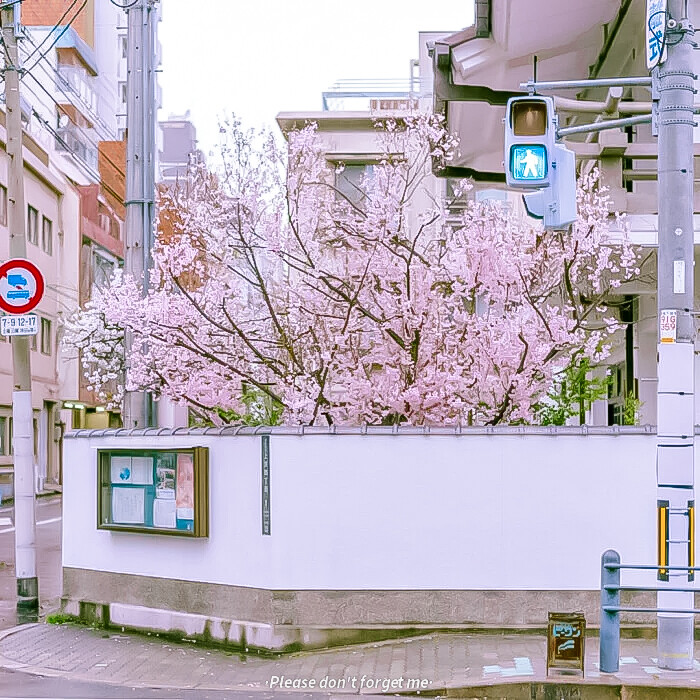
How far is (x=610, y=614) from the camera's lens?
9.79 metres

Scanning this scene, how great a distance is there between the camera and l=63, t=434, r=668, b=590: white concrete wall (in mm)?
11969

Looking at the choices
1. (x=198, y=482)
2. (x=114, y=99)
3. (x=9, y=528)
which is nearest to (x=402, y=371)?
(x=198, y=482)

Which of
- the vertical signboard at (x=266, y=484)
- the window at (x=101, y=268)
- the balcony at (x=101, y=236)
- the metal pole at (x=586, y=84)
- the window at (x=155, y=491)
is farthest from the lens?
the window at (x=101, y=268)

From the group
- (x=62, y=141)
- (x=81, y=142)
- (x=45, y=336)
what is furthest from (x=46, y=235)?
(x=62, y=141)

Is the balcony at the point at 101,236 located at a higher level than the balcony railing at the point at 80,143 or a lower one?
lower

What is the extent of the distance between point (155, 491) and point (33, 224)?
3752cm

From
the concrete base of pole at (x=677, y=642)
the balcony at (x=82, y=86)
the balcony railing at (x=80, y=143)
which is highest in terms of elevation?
the balcony at (x=82, y=86)

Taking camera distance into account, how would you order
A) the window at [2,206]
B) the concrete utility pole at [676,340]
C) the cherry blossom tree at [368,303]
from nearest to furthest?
the concrete utility pole at [676,340], the cherry blossom tree at [368,303], the window at [2,206]

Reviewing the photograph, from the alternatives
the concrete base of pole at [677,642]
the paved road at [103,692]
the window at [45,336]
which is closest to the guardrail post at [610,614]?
the concrete base of pole at [677,642]

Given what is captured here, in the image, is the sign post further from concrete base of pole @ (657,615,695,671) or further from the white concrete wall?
concrete base of pole @ (657,615,695,671)

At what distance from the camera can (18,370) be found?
15625 mm

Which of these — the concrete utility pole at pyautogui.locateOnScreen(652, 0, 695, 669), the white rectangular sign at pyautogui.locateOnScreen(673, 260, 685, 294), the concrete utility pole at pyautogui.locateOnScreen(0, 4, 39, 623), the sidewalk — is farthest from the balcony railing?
the white rectangular sign at pyautogui.locateOnScreen(673, 260, 685, 294)

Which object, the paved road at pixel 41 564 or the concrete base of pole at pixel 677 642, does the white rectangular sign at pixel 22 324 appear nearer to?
the paved road at pixel 41 564

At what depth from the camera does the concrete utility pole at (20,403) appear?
1517 cm
